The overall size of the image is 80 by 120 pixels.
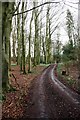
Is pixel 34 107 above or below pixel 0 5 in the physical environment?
below

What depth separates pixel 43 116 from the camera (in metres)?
8.84

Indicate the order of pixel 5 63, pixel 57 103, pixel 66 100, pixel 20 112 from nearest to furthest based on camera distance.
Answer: pixel 20 112, pixel 57 103, pixel 66 100, pixel 5 63

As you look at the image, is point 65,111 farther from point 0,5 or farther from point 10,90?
point 0,5

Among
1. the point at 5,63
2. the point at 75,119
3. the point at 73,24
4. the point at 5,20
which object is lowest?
the point at 75,119

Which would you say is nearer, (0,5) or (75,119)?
(75,119)

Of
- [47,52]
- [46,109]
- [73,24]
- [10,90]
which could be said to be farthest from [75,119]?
[47,52]

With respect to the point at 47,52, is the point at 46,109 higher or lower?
lower

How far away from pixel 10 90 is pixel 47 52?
134ft

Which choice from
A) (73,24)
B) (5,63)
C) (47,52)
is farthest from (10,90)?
(47,52)

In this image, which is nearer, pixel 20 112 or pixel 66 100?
pixel 20 112

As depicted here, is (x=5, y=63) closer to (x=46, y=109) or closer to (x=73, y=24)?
(x=46, y=109)

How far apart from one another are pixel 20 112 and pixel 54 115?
1.50m

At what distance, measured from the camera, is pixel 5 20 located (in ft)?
44.3

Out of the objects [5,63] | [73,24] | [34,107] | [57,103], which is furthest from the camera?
[73,24]
